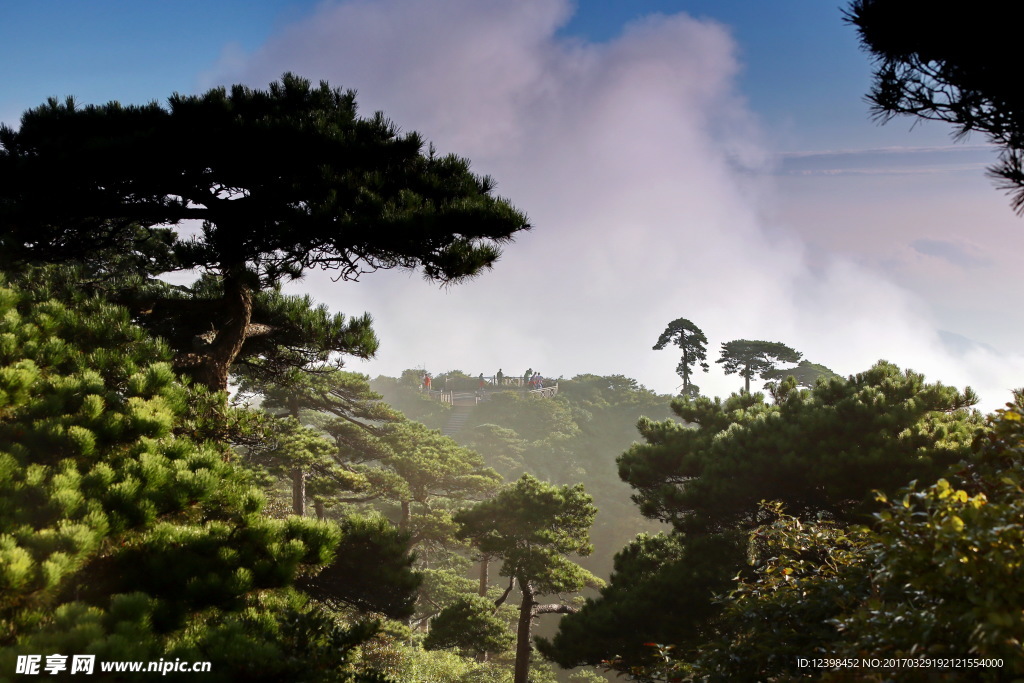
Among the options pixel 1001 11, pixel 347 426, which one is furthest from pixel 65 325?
pixel 347 426

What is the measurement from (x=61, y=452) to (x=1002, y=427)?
8078mm

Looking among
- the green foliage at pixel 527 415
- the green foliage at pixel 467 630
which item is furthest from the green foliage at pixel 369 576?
the green foliage at pixel 527 415

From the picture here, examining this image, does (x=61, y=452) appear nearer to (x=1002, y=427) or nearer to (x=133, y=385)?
(x=133, y=385)

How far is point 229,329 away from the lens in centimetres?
791

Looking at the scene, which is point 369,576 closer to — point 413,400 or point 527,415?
point 527,415

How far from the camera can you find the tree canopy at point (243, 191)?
6.77 meters

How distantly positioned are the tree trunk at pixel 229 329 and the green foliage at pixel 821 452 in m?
8.69

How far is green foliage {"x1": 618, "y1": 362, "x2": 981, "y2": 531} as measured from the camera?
825cm

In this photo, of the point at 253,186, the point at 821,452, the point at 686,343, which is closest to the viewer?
the point at 253,186

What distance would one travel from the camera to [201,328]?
8.54 m

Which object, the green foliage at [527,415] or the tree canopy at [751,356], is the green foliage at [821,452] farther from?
the green foliage at [527,415]

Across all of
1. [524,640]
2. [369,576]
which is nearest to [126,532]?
[369,576]

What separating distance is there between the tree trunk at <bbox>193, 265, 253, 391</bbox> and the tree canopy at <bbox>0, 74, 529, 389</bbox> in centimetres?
2

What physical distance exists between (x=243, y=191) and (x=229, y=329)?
2.14 metres
